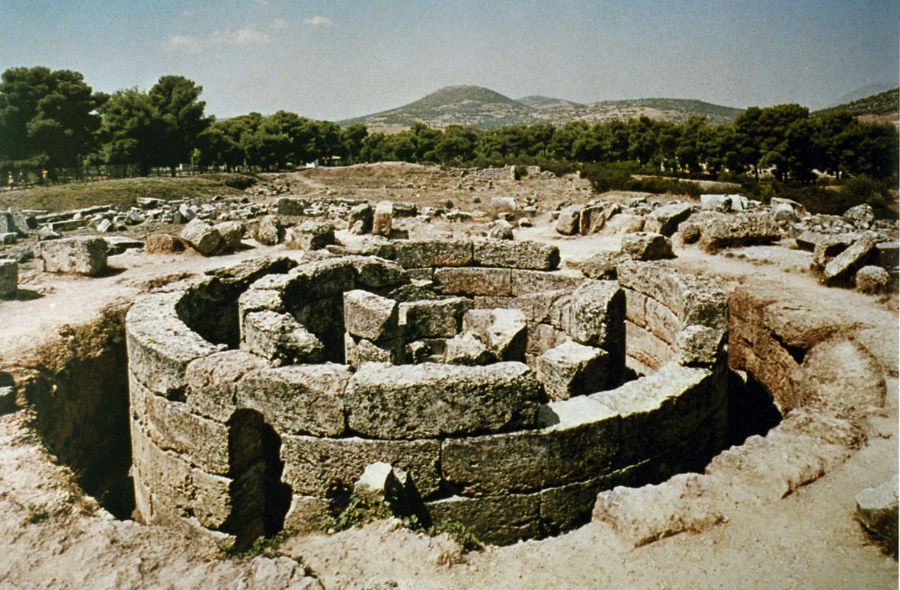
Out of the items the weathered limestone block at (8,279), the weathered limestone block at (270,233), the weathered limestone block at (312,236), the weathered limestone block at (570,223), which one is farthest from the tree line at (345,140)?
the weathered limestone block at (8,279)

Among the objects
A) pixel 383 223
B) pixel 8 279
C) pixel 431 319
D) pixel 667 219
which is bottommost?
pixel 431 319

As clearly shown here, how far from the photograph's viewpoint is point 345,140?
77.6m

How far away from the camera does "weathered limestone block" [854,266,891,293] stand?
430 inches

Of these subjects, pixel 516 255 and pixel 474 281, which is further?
pixel 474 281

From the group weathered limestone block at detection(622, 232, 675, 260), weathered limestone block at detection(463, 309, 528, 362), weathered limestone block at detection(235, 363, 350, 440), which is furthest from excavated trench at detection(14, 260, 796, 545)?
weathered limestone block at detection(622, 232, 675, 260)

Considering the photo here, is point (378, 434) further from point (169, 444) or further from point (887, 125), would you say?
point (887, 125)

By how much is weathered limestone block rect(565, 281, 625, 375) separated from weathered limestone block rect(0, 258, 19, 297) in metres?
11.1

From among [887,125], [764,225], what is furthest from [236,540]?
[887,125]

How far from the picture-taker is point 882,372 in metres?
8.05

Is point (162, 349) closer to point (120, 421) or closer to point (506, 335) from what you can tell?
point (120, 421)

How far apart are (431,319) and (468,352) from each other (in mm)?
2454

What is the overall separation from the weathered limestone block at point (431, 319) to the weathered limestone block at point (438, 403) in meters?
5.53

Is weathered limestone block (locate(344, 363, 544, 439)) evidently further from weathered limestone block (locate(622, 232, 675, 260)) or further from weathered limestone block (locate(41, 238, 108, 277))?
weathered limestone block (locate(41, 238, 108, 277))

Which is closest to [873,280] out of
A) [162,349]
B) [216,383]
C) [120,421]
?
[216,383]
